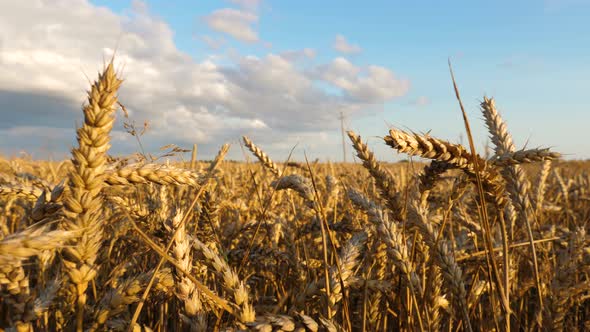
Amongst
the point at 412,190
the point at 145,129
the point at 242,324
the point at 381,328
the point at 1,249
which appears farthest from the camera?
the point at 145,129

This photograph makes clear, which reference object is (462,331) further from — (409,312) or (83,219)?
(83,219)

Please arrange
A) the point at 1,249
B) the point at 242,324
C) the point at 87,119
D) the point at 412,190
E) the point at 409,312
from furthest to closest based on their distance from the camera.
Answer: the point at 412,190 → the point at 409,312 → the point at 242,324 → the point at 87,119 → the point at 1,249

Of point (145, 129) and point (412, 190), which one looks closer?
point (412, 190)

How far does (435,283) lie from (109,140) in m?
1.41

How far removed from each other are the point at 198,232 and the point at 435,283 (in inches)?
50.1

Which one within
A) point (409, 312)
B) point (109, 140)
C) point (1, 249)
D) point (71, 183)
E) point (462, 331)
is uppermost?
point (109, 140)

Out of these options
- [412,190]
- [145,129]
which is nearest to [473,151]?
[412,190]

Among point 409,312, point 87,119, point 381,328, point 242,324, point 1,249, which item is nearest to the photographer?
point 1,249

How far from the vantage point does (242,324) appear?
1.19 meters

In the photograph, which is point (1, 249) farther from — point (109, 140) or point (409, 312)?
point (409, 312)

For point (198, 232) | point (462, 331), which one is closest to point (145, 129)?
point (198, 232)

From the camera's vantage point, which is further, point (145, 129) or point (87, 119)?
point (145, 129)

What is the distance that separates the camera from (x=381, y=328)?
240 centimetres

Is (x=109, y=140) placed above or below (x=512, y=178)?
above
